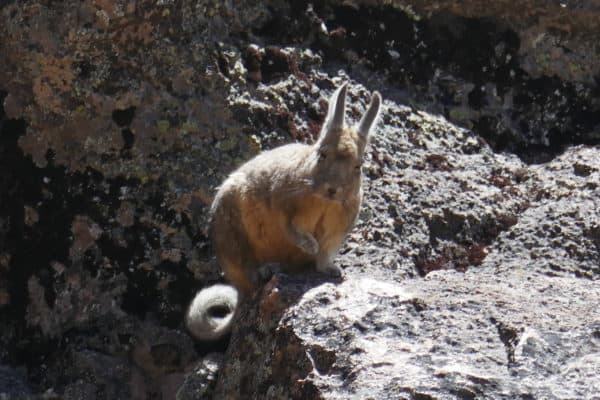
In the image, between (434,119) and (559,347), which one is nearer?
(559,347)

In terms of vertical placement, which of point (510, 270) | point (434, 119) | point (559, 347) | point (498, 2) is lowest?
point (559, 347)

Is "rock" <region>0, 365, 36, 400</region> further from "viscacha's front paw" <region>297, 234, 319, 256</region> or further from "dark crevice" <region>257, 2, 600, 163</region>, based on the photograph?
"dark crevice" <region>257, 2, 600, 163</region>

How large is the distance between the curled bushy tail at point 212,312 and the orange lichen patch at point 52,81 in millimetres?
1614

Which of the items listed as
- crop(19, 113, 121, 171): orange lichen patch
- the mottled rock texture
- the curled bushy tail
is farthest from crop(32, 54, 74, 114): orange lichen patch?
the curled bushy tail

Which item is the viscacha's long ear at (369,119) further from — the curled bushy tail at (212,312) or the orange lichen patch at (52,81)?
the orange lichen patch at (52,81)

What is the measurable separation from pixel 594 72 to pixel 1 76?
430 cm

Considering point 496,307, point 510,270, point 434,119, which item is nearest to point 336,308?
point 496,307

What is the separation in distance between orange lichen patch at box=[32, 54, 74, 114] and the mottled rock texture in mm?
13

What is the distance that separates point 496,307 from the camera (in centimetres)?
563

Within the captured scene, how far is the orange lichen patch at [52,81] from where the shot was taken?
748 cm

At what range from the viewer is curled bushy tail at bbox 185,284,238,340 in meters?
6.81

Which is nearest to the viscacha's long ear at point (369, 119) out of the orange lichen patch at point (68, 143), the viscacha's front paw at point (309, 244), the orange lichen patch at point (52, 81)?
the viscacha's front paw at point (309, 244)

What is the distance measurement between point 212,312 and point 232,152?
117cm

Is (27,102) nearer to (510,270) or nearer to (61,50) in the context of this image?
(61,50)
